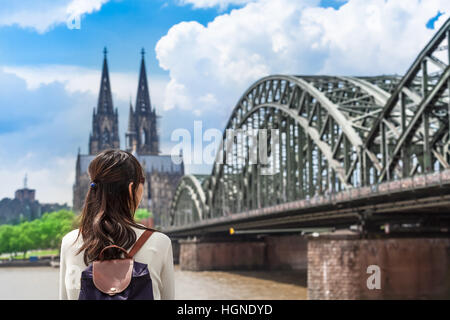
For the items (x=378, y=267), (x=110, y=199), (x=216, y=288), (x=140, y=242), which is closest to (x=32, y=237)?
(x=216, y=288)

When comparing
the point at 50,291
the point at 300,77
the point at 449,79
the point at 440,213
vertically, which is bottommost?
the point at 50,291

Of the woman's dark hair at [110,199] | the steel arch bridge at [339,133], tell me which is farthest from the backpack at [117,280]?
the steel arch bridge at [339,133]

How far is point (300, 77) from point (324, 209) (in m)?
18.0

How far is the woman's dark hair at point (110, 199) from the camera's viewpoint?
3.22 m

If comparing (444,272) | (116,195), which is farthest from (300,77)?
(116,195)

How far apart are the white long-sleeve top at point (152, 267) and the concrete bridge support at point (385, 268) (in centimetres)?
2994

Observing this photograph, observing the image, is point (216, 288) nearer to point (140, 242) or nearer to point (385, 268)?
point (385, 268)

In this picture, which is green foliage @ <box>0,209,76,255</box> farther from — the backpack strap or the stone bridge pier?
the backpack strap

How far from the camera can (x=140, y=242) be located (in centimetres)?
315

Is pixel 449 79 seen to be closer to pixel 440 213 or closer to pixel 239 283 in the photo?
pixel 440 213

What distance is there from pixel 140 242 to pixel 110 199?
11.7 inches

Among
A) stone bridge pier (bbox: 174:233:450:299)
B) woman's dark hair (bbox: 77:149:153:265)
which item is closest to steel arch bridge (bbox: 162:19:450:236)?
stone bridge pier (bbox: 174:233:450:299)

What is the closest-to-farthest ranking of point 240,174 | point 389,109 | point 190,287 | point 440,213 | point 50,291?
point 440,213 → point 389,109 → point 50,291 → point 190,287 → point 240,174

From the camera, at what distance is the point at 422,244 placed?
32.8 m
